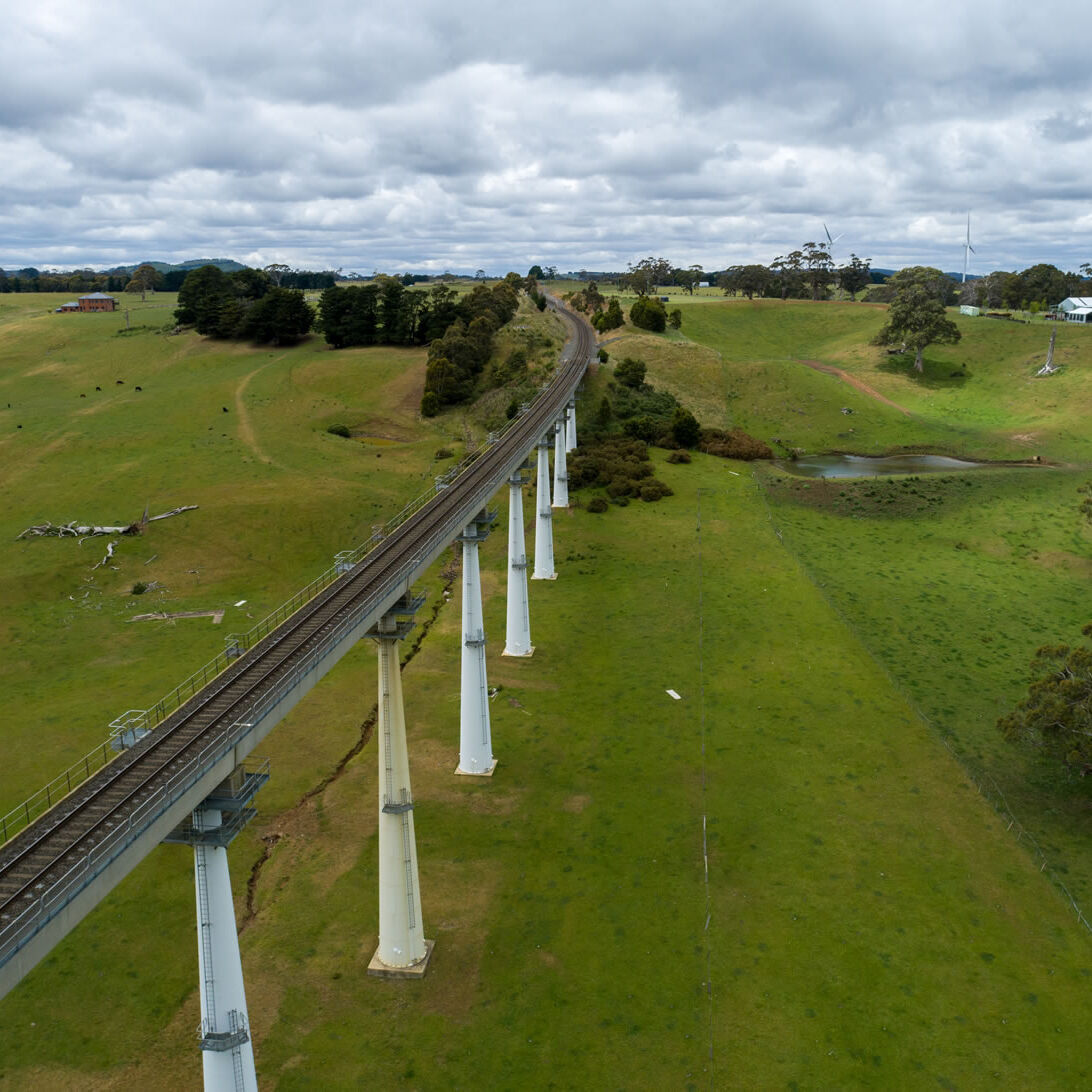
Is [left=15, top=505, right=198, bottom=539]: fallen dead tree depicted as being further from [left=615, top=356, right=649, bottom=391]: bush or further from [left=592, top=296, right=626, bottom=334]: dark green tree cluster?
[left=592, top=296, right=626, bottom=334]: dark green tree cluster

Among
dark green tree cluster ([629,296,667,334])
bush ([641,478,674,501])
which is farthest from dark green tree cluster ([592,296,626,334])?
bush ([641,478,674,501])

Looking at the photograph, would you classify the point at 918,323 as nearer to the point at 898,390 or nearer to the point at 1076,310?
the point at 898,390

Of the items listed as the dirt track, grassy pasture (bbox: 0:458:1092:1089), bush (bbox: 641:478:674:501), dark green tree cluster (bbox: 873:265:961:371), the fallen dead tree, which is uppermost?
dark green tree cluster (bbox: 873:265:961:371)

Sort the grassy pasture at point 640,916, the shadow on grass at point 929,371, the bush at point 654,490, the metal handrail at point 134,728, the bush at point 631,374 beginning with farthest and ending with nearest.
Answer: the shadow on grass at point 929,371
the bush at point 631,374
the bush at point 654,490
the grassy pasture at point 640,916
the metal handrail at point 134,728

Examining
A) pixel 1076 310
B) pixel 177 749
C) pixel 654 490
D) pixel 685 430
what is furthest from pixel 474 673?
pixel 1076 310

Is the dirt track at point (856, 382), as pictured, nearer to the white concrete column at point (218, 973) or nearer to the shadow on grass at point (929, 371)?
the shadow on grass at point (929, 371)

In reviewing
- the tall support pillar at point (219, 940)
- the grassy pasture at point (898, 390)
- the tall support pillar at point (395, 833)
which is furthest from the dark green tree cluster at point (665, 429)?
the tall support pillar at point (219, 940)
